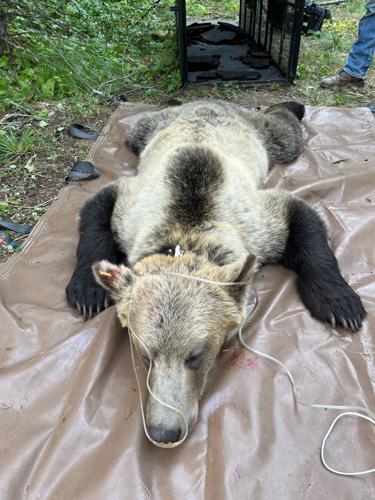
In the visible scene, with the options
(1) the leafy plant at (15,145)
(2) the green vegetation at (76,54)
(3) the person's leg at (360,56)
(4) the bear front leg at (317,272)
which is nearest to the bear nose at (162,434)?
(4) the bear front leg at (317,272)

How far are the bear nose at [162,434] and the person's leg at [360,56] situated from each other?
22.2 feet

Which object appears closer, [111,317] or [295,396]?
[295,396]

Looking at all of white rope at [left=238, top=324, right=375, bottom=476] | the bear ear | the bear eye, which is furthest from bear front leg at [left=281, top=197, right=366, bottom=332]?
the bear ear

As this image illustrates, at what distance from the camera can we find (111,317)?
10.4ft

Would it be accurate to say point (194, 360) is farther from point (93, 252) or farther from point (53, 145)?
point (53, 145)

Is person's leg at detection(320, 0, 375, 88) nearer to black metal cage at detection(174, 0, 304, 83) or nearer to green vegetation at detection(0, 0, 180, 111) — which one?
black metal cage at detection(174, 0, 304, 83)

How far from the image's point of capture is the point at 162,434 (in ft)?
7.55

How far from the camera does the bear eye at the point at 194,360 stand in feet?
8.18

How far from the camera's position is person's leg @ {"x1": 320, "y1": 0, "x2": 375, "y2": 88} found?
678 centimetres

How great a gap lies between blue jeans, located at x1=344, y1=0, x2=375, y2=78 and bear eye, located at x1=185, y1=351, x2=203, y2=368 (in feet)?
21.0

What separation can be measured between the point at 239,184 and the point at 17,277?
6.44ft

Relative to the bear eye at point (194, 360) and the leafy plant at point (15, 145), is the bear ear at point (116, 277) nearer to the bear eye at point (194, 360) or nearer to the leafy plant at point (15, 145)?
the bear eye at point (194, 360)

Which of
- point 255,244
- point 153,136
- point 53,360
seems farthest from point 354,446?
point 153,136

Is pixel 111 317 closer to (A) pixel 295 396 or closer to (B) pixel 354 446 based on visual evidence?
(A) pixel 295 396
